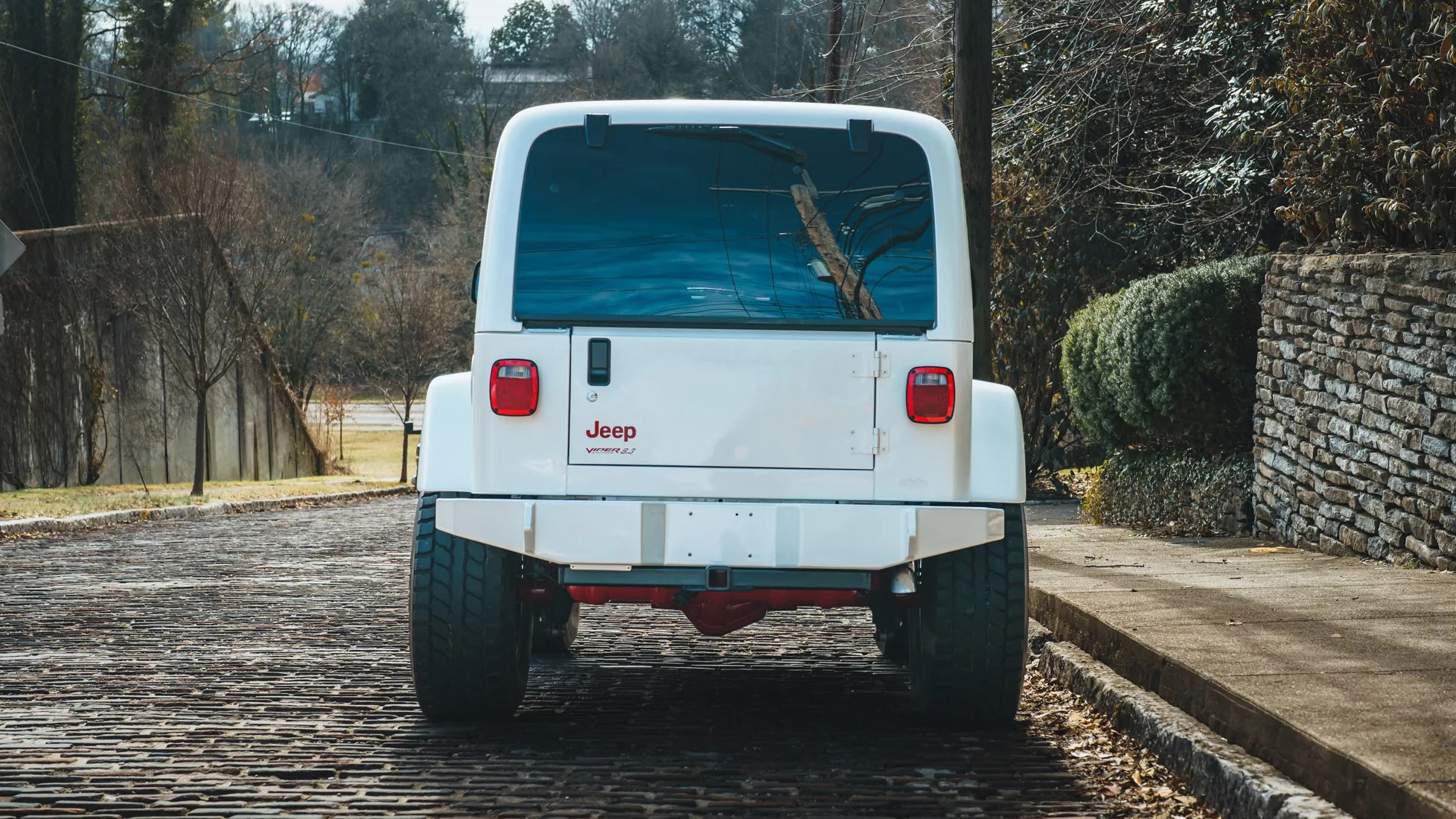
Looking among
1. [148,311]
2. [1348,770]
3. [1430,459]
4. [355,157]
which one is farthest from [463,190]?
[1348,770]

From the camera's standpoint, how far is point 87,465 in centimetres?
2927

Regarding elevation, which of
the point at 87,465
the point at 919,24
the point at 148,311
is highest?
the point at 919,24

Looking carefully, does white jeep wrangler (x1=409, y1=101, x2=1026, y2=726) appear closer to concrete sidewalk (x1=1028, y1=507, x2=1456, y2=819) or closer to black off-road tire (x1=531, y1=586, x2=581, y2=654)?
concrete sidewalk (x1=1028, y1=507, x2=1456, y2=819)

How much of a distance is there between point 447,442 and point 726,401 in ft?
3.43

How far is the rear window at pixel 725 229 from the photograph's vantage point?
18.1 feet

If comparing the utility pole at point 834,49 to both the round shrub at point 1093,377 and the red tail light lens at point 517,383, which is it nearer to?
the round shrub at point 1093,377

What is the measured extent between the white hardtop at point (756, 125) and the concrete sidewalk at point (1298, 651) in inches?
62.9

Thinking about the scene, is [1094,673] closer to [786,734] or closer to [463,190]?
[786,734]

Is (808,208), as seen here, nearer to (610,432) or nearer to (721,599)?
(610,432)

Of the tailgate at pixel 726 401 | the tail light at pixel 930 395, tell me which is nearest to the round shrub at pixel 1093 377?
the tail light at pixel 930 395

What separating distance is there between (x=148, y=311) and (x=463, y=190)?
32.9 metres

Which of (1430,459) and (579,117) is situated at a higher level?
(579,117)

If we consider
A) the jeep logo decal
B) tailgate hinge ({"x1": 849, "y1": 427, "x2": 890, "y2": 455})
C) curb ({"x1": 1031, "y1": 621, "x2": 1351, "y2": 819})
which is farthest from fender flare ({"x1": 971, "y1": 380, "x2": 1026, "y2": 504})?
the jeep logo decal

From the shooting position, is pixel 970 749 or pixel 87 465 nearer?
pixel 970 749
